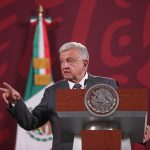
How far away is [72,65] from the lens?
1915 mm

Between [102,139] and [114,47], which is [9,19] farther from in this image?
[102,139]

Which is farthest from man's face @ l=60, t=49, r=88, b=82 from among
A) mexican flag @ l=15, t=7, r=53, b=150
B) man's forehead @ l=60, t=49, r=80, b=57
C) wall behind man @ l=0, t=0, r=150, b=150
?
wall behind man @ l=0, t=0, r=150, b=150

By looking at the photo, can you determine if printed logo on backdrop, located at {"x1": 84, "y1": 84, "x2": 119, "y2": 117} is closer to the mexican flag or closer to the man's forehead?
the man's forehead

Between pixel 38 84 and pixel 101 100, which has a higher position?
pixel 38 84

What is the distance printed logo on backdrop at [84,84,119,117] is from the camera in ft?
4.69

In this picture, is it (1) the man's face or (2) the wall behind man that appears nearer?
(1) the man's face

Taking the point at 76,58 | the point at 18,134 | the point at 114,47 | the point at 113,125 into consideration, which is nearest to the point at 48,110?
the point at 76,58

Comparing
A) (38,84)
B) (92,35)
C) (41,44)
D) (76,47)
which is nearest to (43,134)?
(38,84)

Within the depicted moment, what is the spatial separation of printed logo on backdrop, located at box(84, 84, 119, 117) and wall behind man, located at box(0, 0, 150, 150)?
2.20 metres

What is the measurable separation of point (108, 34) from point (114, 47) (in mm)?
131

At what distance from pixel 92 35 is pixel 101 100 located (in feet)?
7.63

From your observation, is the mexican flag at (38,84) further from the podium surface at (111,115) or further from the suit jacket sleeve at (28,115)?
the podium surface at (111,115)

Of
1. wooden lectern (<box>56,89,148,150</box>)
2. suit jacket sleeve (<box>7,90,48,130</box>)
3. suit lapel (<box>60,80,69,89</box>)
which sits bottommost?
wooden lectern (<box>56,89,148,150</box>)

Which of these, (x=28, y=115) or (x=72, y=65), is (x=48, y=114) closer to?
(x=28, y=115)
